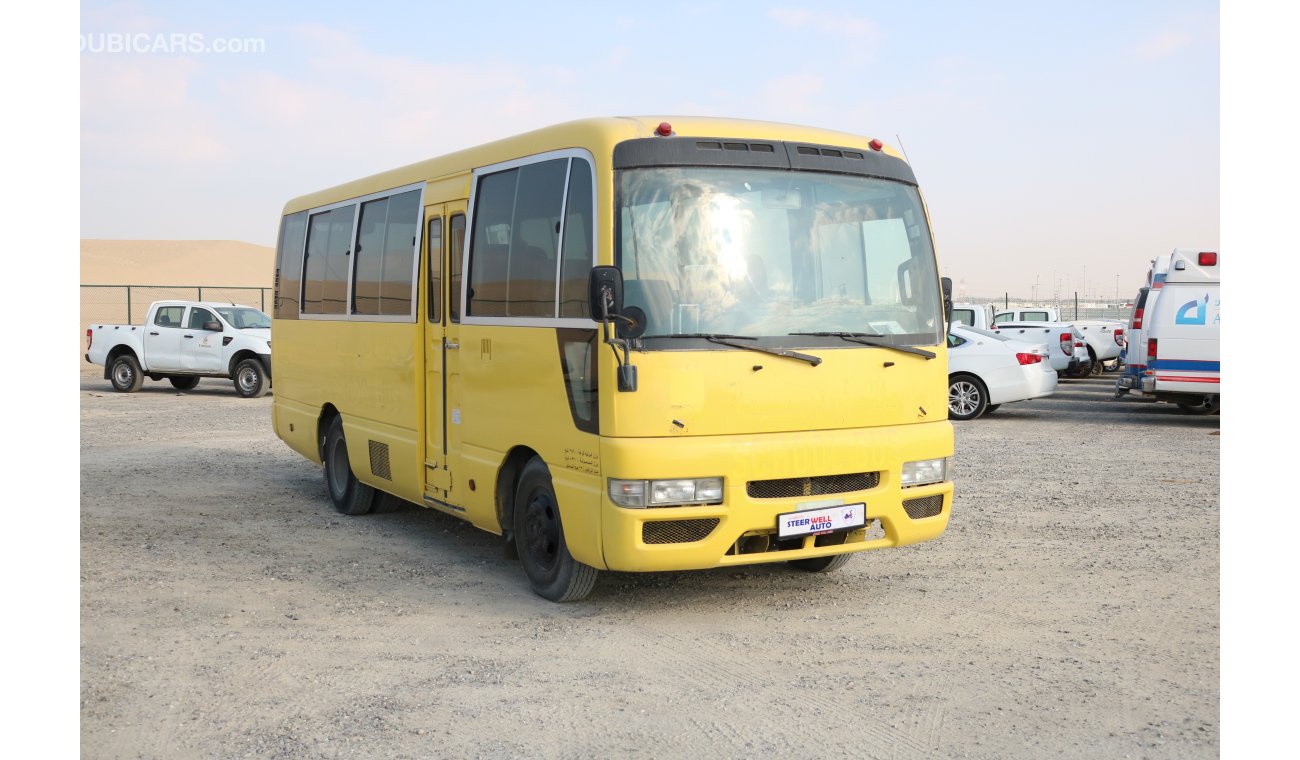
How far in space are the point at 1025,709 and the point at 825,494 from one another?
1880mm

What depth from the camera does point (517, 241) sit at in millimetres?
7668

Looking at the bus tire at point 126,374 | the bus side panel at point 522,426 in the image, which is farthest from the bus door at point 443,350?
the bus tire at point 126,374

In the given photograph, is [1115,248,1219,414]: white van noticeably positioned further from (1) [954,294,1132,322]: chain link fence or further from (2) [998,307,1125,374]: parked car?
(1) [954,294,1132,322]: chain link fence

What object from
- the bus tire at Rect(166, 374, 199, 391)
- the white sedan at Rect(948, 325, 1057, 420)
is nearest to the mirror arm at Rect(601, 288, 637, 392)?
the white sedan at Rect(948, 325, 1057, 420)

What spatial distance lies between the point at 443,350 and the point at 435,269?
0.63 m

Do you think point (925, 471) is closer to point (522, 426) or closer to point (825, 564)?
point (825, 564)

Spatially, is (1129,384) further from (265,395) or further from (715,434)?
(265,395)

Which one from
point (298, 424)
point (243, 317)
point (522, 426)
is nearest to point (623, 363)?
point (522, 426)

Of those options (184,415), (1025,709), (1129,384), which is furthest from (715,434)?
(184,415)

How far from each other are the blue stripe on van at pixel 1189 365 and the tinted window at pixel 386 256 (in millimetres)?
11979

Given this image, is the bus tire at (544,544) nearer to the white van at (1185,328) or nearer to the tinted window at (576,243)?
the tinted window at (576,243)

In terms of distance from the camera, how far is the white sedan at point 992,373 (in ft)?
61.8

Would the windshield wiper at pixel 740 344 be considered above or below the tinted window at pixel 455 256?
below

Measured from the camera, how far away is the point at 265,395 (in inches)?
981
